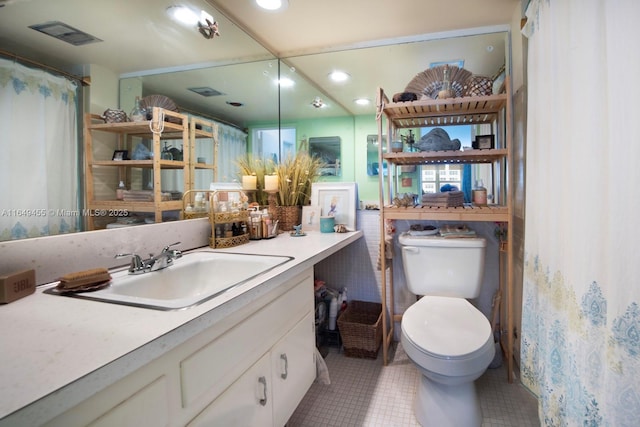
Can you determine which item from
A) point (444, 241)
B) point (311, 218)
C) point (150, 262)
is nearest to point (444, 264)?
point (444, 241)

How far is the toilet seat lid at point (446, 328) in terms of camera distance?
1.41 m

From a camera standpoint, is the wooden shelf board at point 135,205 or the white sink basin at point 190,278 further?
the wooden shelf board at point 135,205

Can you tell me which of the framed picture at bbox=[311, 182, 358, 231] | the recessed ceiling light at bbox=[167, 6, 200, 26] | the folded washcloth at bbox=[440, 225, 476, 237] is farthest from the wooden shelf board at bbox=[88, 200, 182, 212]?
the folded washcloth at bbox=[440, 225, 476, 237]

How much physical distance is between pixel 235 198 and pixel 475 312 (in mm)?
1452

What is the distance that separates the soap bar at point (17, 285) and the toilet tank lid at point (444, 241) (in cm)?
171

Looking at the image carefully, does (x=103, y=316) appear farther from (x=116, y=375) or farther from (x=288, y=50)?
(x=288, y=50)

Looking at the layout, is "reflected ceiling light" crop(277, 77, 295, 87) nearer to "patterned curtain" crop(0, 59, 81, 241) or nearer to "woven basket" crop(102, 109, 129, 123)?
"woven basket" crop(102, 109, 129, 123)

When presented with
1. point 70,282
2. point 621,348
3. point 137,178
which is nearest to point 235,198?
point 137,178

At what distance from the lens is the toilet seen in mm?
1400

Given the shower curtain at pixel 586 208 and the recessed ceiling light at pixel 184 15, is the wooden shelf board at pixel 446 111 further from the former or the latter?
the recessed ceiling light at pixel 184 15

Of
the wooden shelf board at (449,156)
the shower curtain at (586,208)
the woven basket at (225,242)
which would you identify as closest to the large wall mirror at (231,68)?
the wooden shelf board at (449,156)

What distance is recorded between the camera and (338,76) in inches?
105

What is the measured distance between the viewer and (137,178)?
1.31m

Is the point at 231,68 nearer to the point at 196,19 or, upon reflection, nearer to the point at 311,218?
the point at 196,19
